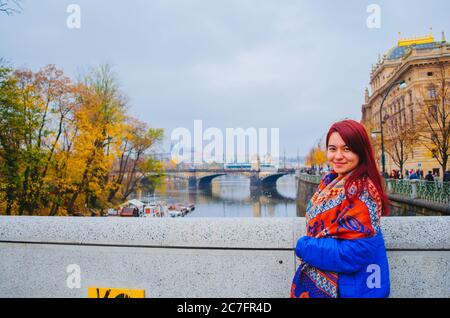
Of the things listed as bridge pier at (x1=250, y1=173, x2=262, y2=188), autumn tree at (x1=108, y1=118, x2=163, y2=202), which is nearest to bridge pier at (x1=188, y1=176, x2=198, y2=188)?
bridge pier at (x1=250, y1=173, x2=262, y2=188)

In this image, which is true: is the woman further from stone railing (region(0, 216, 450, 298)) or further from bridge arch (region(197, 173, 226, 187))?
bridge arch (region(197, 173, 226, 187))

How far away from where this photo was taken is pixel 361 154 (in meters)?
1.37

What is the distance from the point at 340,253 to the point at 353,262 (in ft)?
0.20

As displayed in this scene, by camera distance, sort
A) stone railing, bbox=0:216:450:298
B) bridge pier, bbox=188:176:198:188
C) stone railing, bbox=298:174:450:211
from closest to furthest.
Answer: stone railing, bbox=0:216:450:298 < stone railing, bbox=298:174:450:211 < bridge pier, bbox=188:176:198:188

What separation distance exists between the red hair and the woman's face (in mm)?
17

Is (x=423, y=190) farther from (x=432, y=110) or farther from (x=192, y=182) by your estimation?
(x=192, y=182)

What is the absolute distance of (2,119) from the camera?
10.0 metres

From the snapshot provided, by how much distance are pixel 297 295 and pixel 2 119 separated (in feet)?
38.8

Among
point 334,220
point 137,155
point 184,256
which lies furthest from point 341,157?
point 137,155

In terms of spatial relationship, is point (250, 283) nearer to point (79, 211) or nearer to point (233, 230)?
point (233, 230)

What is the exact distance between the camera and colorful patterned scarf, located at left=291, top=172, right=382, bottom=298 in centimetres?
122

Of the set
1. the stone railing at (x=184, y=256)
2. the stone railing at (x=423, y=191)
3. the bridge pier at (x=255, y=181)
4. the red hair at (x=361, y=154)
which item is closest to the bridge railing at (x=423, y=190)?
the stone railing at (x=423, y=191)
